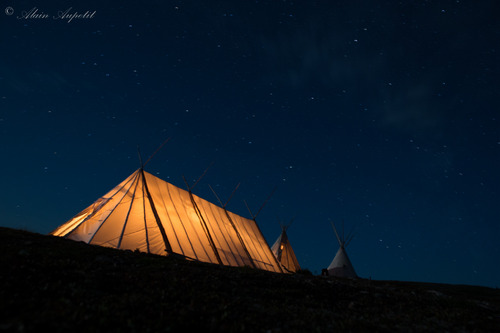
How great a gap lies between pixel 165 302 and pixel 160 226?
34.5 ft

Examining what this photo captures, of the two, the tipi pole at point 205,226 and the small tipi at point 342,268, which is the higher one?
the tipi pole at point 205,226

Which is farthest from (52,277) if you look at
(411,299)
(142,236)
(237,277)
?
(411,299)

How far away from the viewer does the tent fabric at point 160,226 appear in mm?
14414

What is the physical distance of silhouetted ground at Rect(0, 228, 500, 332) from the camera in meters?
4.57

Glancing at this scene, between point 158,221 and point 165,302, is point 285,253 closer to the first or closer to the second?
point 158,221

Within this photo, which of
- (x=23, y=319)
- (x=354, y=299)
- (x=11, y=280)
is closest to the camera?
(x=23, y=319)

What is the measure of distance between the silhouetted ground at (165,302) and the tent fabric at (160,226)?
5.05 meters

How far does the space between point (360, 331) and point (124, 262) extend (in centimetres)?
710

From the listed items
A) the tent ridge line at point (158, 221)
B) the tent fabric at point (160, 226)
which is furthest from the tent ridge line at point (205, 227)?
the tent ridge line at point (158, 221)

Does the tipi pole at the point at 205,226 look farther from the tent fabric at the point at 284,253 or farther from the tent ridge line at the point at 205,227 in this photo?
the tent fabric at the point at 284,253

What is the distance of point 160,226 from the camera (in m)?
15.7

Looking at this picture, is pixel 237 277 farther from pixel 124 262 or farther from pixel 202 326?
pixel 202 326

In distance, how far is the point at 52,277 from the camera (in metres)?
6.17

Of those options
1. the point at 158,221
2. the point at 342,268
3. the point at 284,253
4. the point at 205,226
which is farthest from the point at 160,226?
the point at 342,268
